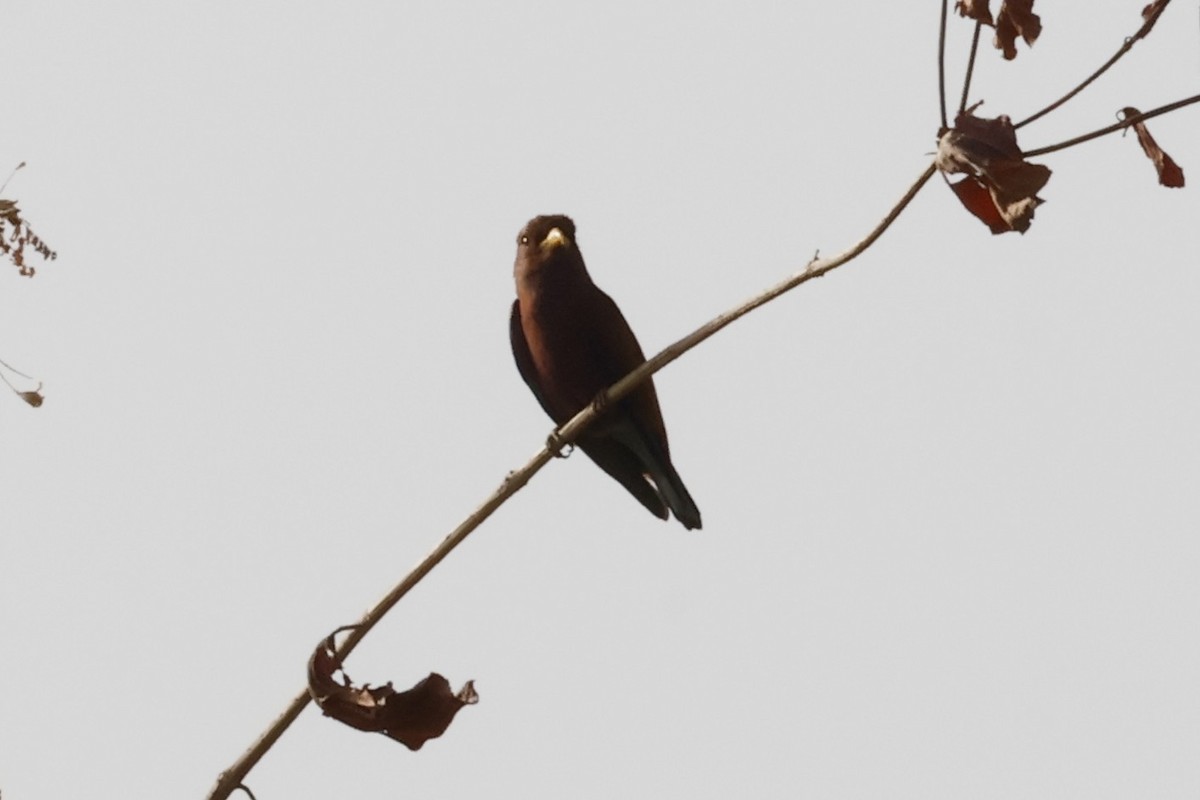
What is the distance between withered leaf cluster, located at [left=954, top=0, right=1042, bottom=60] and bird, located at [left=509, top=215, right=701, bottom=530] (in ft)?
6.77

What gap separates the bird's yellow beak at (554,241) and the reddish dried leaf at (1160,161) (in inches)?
91.5

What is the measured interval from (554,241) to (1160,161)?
2.35 metres

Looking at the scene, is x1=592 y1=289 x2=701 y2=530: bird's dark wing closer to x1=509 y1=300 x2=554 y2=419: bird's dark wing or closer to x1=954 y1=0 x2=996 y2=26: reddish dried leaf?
x1=509 y1=300 x2=554 y2=419: bird's dark wing

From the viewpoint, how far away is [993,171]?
200 centimetres

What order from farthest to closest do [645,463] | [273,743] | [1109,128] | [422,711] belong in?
[645,463] → [422,711] → [273,743] → [1109,128]

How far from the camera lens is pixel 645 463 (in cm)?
426

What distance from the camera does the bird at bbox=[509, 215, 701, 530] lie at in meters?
4.22

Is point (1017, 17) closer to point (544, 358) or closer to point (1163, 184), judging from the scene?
point (1163, 184)

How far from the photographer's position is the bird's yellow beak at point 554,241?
14.2ft

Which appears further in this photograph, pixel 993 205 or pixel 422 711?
pixel 422 711

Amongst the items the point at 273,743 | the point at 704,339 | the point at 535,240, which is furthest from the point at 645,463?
the point at 273,743

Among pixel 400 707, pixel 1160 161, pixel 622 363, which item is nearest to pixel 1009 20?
pixel 1160 161

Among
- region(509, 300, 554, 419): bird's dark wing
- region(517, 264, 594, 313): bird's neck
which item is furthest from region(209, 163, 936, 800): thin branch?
region(509, 300, 554, 419): bird's dark wing

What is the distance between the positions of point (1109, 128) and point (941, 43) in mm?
245
